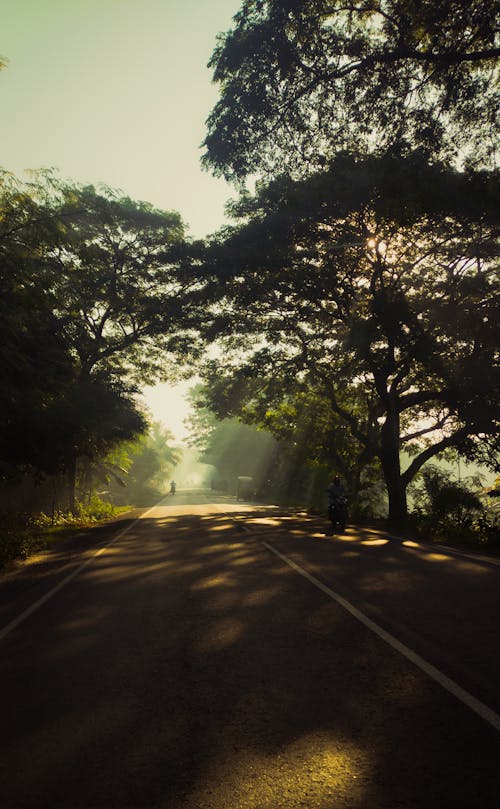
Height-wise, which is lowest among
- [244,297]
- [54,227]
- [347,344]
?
[54,227]

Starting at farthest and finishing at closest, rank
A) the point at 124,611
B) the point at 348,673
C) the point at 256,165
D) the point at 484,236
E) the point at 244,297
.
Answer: the point at 244,297 < the point at 484,236 < the point at 256,165 < the point at 124,611 < the point at 348,673

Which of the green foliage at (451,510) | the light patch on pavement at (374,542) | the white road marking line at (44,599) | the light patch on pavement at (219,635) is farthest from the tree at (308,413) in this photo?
the light patch on pavement at (219,635)

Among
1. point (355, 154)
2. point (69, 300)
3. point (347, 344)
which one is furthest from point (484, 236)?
point (69, 300)

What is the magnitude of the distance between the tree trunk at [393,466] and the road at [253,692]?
13.7 metres

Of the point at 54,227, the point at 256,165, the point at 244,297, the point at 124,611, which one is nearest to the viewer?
the point at 124,611

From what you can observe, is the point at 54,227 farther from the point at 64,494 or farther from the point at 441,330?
the point at 64,494

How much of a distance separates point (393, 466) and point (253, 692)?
20.0 m

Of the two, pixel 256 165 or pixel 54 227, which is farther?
pixel 256 165

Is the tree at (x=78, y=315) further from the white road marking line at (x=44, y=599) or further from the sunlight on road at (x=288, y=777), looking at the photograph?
the sunlight on road at (x=288, y=777)

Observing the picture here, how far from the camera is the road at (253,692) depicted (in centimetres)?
352

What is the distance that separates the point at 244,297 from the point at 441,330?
22.9 feet

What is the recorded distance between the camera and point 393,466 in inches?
954

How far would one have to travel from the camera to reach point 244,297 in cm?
2281

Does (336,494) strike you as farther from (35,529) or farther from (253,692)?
(253,692)
